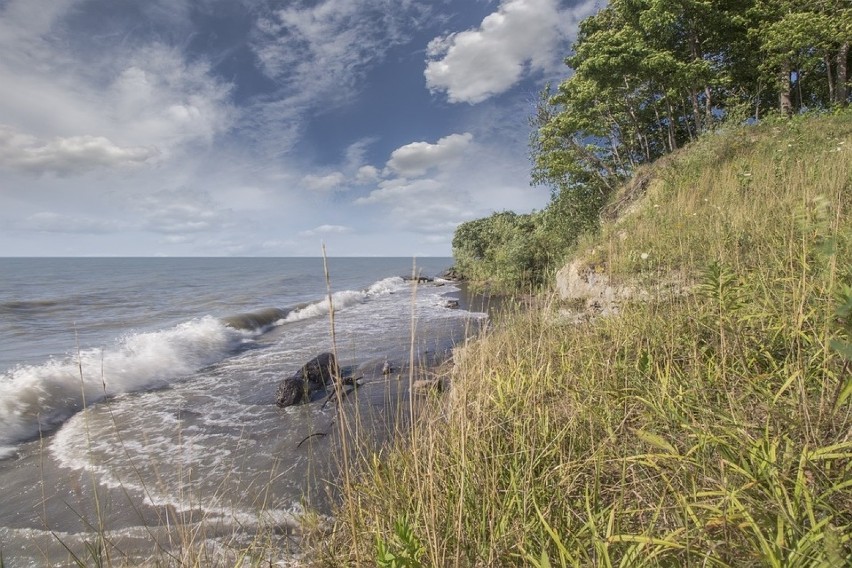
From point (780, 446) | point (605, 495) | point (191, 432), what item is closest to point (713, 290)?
point (780, 446)

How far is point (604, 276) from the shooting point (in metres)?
8.12

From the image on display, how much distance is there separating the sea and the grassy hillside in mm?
725

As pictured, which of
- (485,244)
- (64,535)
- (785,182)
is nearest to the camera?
(64,535)

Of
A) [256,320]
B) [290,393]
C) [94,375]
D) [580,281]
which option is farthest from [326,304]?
[580,281]

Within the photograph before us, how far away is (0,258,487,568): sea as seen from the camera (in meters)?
3.46

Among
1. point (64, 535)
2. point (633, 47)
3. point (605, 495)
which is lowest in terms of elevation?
point (64, 535)

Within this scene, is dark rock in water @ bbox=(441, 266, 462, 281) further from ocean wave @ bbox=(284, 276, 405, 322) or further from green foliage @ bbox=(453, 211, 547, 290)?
ocean wave @ bbox=(284, 276, 405, 322)

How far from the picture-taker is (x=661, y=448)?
221 centimetres

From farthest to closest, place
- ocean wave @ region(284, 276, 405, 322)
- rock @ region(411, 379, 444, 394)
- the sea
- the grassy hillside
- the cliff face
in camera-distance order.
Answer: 1. ocean wave @ region(284, 276, 405, 322)
2. the cliff face
3. rock @ region(411, 379, 444, 394)
4. the sea
5. the grassy hillside

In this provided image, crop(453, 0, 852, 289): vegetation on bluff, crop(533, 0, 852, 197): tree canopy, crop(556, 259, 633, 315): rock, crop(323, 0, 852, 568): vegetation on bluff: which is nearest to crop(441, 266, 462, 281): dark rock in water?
crop(453, 0, 852, 289): vegetation on bluff

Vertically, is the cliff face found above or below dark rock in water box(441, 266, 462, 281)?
above

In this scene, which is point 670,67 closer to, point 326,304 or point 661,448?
point 661,448

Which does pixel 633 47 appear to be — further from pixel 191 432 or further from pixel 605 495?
pixel 191 432

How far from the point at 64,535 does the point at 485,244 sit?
35.5m
